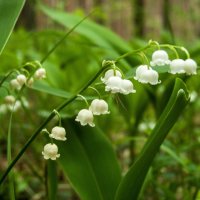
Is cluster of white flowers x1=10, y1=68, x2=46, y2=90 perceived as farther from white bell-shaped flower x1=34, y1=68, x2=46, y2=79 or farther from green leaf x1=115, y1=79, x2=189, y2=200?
green leaf x1=115, y1=79, x2=189, y2=200

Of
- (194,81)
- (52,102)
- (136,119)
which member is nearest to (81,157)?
(136,119)

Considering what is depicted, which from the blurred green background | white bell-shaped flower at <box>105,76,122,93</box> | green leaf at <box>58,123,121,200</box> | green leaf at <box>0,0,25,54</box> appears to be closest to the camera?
white bell-shaped flower at <box>105,76,122,93</box>

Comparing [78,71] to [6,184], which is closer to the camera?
[6,184]

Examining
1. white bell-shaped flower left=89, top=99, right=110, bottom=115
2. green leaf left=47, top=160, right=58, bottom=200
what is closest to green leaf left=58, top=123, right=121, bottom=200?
green leaf left=47, top=160, right=58, bottom=200

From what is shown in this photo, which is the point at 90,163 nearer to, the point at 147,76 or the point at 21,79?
the point at 21,79

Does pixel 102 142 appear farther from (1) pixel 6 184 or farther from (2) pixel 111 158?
(1) pixel 6 184

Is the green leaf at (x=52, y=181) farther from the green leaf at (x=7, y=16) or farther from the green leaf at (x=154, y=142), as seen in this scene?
the green leaf at (x=7, y=16)

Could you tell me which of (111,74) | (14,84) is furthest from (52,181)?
(111,74)
